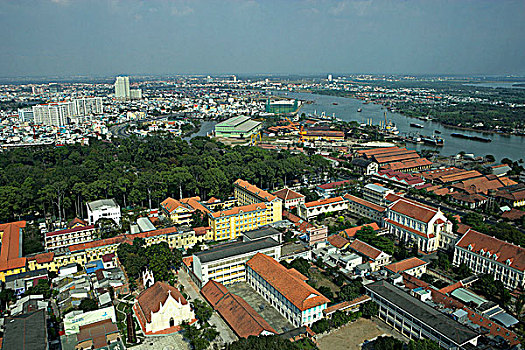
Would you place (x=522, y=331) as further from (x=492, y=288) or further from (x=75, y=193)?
(x=75, y=193)

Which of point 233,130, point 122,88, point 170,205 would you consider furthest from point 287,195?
point 122,88

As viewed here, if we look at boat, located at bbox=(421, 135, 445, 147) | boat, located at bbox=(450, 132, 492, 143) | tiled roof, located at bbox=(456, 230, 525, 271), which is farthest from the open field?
Result: boat, located at bbox=(450, 132, 492, 143)

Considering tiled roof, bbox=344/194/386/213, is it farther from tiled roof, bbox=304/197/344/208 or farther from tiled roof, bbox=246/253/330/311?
tiled roof, bbox=246/253/330/311

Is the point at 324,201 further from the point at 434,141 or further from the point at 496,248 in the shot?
the point at 434,141

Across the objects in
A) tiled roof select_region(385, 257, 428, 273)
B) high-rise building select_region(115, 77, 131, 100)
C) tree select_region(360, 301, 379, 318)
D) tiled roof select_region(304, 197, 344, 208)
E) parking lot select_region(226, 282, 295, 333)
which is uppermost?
high-rise building select_region(115, 77, 131, 100)

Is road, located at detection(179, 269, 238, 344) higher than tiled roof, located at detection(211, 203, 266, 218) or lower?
lower

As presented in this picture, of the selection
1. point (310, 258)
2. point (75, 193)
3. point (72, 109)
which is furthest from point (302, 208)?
point (72, 109)

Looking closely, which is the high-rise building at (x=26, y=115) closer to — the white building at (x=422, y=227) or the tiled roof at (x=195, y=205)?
the tiled roof at (x=195, y=205)
